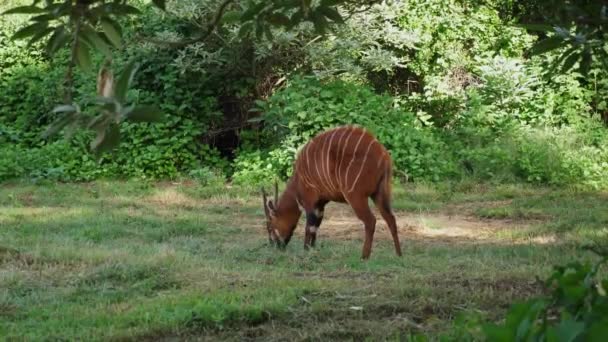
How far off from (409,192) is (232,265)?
5.43 m

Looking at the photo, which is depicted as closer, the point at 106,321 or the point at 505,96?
the point at 106,321

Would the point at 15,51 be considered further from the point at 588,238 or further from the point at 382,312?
the point at 382,312

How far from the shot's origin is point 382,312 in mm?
5457

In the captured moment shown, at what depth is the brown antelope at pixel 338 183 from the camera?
835 cm

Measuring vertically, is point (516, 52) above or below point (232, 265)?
above

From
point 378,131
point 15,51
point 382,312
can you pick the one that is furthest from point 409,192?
point 15,51

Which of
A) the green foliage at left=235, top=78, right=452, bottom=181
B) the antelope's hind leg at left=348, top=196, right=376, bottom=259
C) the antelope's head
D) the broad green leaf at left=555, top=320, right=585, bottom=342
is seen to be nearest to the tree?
the broad green leaf at left=555, top=320, right=585, bottom=342

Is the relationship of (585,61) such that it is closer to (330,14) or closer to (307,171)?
(330,14)

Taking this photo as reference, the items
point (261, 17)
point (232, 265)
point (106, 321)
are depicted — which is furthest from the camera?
point (232, 265)

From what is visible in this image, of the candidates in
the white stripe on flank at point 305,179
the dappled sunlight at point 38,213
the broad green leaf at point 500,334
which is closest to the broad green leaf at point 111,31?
the broad green leaf at point 500,334

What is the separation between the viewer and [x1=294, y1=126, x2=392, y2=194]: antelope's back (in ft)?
27.4

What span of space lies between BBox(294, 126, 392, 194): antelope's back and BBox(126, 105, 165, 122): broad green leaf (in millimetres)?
6283

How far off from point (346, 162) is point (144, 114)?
6.38 metres

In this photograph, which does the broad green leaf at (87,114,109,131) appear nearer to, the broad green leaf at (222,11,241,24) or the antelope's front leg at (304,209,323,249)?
the broad green leaf at (222,11,241,24)
